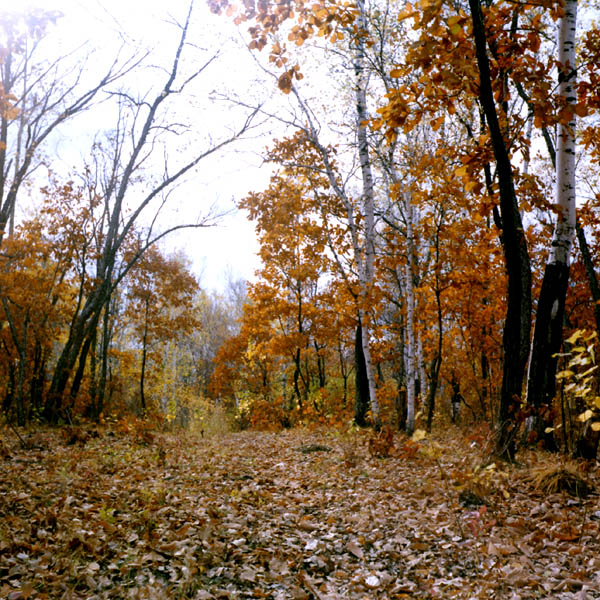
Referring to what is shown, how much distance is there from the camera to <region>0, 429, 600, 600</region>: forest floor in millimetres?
3031

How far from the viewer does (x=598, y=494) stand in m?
4.53

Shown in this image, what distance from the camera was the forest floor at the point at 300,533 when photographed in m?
3.03

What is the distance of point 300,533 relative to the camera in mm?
4102

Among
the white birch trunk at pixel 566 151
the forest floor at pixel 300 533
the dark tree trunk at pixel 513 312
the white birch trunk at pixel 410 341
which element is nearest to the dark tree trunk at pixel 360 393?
the white birch trunk at pixel 410 341

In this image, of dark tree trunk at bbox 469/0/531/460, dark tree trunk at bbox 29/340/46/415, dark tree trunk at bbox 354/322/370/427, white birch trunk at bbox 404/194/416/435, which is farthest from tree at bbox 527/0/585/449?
dark tree trunk at bbox 29/340/46/415

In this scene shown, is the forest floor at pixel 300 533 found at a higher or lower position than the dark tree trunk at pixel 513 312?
lower

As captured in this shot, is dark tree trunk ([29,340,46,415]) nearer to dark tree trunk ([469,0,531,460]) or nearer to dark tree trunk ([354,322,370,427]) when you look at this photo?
dark tree trunk ([354,322,370,427])

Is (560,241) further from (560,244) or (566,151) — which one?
(566,151)

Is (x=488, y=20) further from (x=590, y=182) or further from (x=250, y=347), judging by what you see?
(x=250, y=347)

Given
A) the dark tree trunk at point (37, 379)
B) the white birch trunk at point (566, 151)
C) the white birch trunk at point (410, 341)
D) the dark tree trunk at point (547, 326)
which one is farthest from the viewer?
the dark tree trunk at point (37, 379)

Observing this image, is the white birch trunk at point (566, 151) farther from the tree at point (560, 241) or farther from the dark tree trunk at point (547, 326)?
the dark tree trunk at point (547, 326)

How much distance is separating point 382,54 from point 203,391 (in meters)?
22.8

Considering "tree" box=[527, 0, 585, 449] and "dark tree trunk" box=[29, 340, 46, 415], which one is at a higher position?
"tree" box=[527, 0, 585, 449]

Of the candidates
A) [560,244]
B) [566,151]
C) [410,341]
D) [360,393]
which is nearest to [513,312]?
[560,244]
